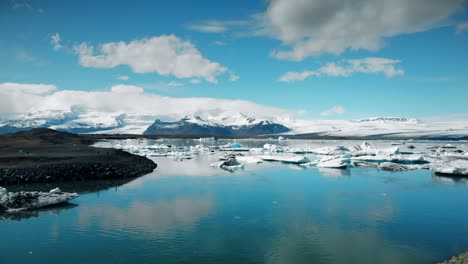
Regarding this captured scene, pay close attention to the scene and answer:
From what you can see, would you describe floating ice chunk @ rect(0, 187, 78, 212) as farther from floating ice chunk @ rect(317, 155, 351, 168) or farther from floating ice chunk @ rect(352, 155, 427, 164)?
floating ice chunk @ rect(352, 155, 427, 164)

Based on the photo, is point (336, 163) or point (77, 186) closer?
point (77, 186)

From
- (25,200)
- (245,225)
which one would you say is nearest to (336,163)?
(245,225)

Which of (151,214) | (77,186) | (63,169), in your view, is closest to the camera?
(151,214)


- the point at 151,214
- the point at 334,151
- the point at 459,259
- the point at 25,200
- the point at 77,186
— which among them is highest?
the point at 334,151

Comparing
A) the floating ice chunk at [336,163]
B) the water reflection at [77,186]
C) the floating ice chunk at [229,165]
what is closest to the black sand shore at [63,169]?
the water reflection at [77,186]

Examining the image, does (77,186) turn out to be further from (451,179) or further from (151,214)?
(451,179)

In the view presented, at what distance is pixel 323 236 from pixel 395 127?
465 ft

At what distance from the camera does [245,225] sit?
1125 cm

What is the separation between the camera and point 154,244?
941cm

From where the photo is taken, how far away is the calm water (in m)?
8.80

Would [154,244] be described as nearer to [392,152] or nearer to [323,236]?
[323,236]

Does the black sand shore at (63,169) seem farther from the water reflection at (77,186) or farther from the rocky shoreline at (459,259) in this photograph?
the rocky shoreline at (459,259)

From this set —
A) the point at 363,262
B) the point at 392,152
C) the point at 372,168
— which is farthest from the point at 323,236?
the point at 392,152

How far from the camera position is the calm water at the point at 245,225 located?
28.9 feet
